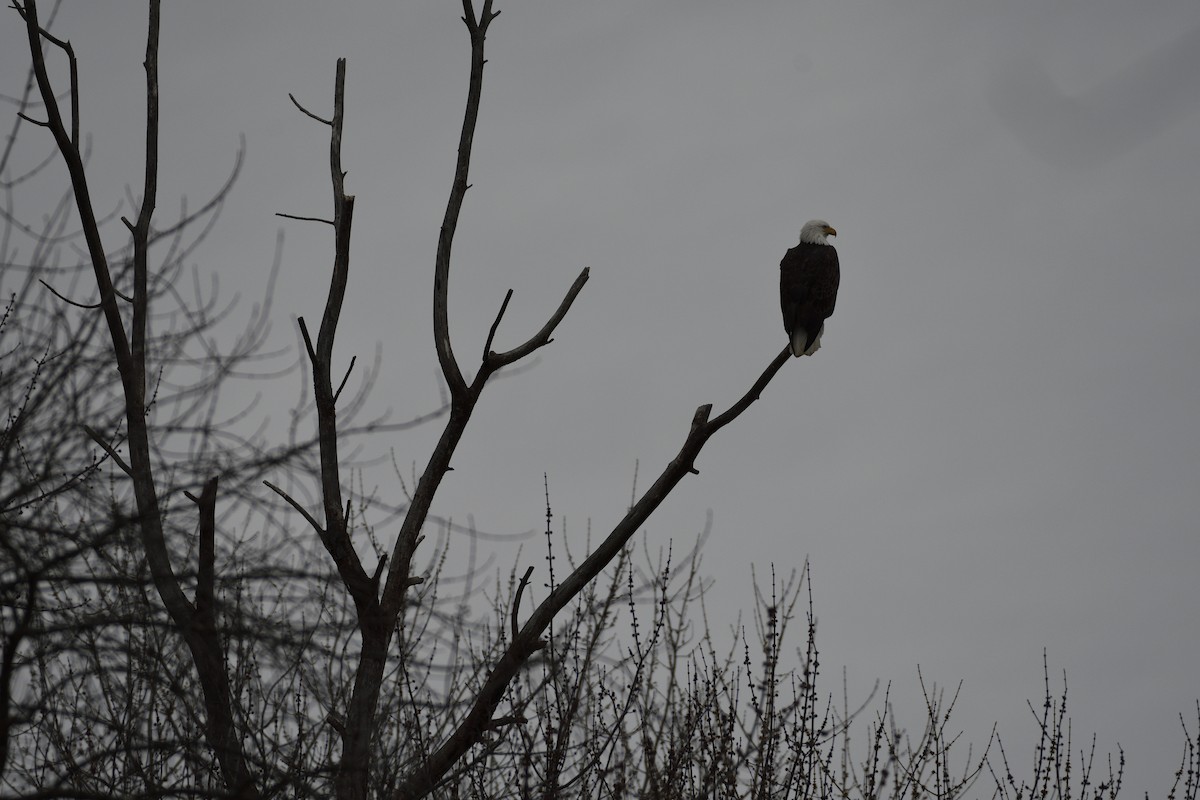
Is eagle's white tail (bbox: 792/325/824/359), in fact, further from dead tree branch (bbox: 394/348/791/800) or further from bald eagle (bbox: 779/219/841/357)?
dead tree branch (bbox: 394/348/791/800)

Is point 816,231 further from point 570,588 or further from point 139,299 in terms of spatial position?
point 139,299

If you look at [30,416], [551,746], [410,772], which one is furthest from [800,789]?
[30,416]

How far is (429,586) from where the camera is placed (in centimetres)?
562

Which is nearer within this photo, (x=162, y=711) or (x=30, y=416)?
(x=30, y=416)

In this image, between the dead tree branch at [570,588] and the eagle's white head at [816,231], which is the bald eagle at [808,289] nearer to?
the eagle's white head at [816,231]

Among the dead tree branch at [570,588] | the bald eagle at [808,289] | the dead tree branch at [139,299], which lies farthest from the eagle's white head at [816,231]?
the dead tree branch at [139,299]

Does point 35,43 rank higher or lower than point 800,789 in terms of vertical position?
higher

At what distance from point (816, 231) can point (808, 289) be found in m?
1.01

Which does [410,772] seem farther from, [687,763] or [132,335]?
[132,335]

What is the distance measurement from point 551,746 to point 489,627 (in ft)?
4.97

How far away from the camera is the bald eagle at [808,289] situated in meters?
7.26

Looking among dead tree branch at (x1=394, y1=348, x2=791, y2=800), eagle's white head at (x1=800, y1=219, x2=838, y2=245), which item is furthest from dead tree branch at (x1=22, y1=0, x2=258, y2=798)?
eagle's white head at (x1=800, y1=219, x2=838, y2=245)

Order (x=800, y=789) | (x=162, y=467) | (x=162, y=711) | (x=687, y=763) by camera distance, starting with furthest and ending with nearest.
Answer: (x=162, y=711)
(x=687, y=763)
(x=800, y=789)
(x=162, y=467)

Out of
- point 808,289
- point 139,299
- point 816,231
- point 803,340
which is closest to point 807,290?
point 808,289
